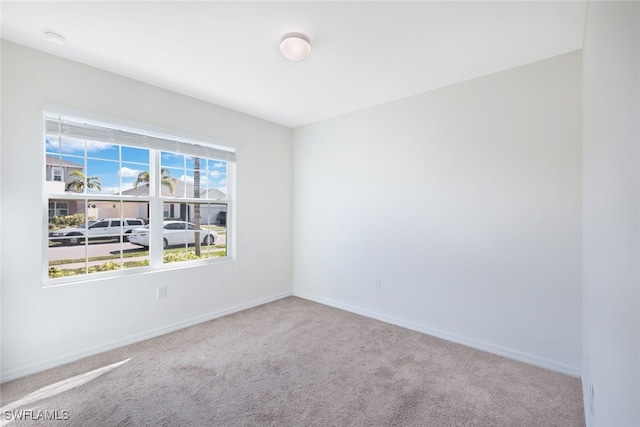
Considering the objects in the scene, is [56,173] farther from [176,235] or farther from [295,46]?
[295,46]

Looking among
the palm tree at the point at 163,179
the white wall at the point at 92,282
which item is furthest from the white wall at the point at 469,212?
the palm tree at the point at 163,179

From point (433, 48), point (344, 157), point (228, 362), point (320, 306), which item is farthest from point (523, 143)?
point (228, 362)

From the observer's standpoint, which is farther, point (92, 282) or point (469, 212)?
point (469, 212)

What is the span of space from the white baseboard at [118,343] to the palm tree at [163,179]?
146 centimetres

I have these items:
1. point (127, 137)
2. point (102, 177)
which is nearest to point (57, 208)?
point (102, 177)

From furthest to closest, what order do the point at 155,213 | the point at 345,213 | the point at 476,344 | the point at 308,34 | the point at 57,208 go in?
1. the point at 345,213
2. the point at 155,213
3. the point at 476,344
4. the point at 57,208
5. the point at 308,34

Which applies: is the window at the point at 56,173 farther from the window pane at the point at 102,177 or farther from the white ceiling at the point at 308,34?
the white ceiling at the point at 308,34

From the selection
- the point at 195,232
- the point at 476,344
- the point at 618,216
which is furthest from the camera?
the point at 195,232

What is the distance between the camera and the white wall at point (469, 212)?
2.29 meters

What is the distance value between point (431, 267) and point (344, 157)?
1.73 meters

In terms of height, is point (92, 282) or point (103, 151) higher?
point (103, 151)

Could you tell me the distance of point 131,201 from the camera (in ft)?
9.40

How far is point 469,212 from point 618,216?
187 centimetres

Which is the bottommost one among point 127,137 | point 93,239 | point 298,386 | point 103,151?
point 298,386
